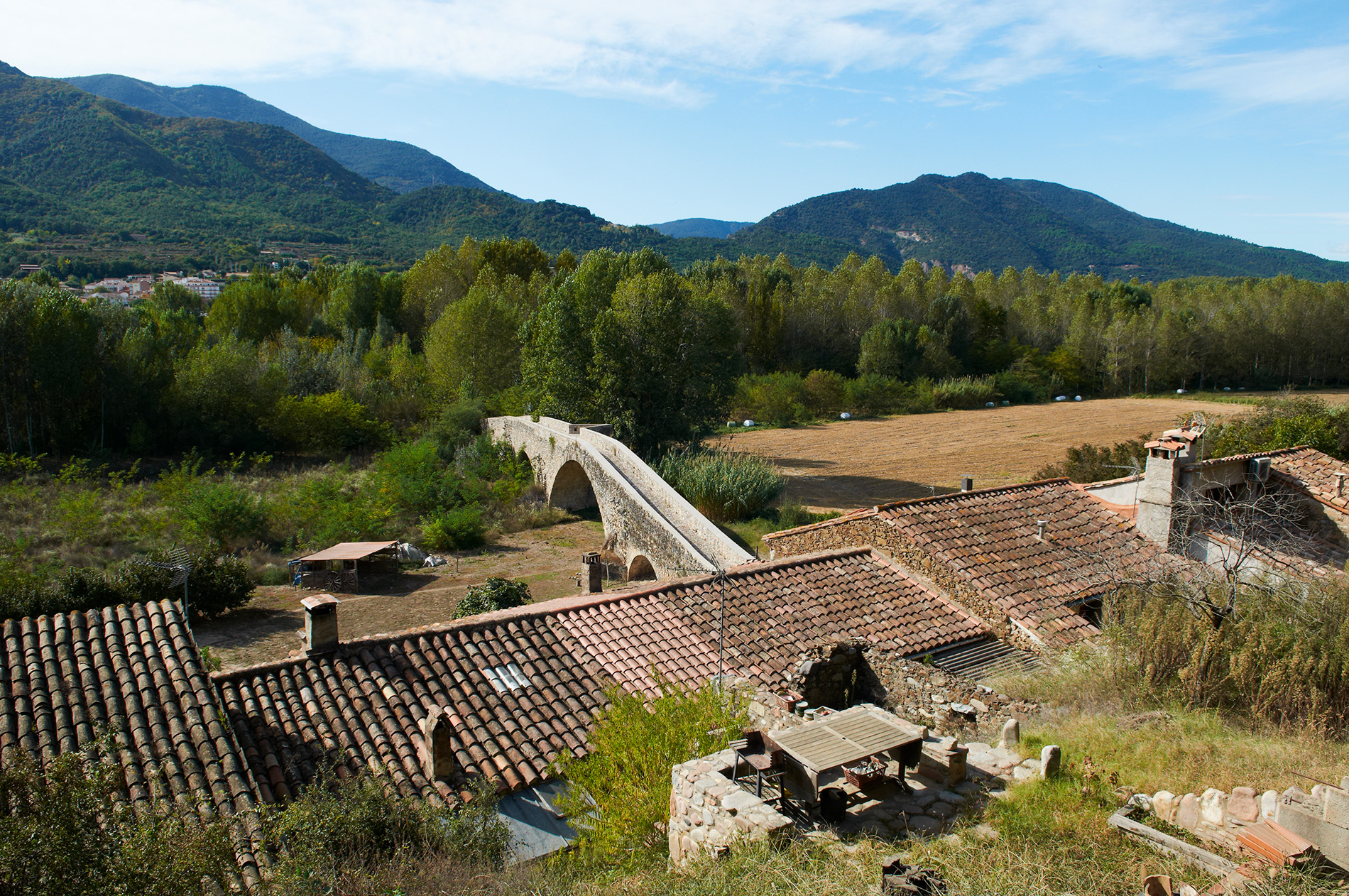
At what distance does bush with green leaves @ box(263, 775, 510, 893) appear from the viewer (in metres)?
5.05

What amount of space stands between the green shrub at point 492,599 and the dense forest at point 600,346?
40.3ft

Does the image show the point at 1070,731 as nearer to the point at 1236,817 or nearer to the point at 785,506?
the point at 1236,817

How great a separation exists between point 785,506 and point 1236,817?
55.1 ft

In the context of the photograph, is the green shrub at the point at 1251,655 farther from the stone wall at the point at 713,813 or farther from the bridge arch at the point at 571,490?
the bridge arch at the point at 571,490

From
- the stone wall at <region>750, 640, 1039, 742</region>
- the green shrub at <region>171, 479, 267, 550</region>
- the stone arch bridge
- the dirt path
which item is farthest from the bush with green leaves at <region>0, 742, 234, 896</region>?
the green shrub at <region>171, 479, 267, 550</region>

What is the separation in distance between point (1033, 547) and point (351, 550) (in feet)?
48.1

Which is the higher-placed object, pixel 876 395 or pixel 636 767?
pixel 636 767

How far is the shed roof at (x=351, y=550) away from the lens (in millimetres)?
18125

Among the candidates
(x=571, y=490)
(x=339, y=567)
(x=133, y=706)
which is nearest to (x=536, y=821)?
(x=133, y=706)

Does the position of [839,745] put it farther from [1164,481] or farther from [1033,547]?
[1164,481]

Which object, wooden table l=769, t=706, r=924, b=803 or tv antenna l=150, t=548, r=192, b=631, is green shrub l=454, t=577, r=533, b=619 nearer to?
tv antenna l=150, t=548, r=192, b=631

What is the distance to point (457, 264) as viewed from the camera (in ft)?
151

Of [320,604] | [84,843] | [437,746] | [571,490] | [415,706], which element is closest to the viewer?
[84,843]

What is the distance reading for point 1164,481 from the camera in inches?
479
